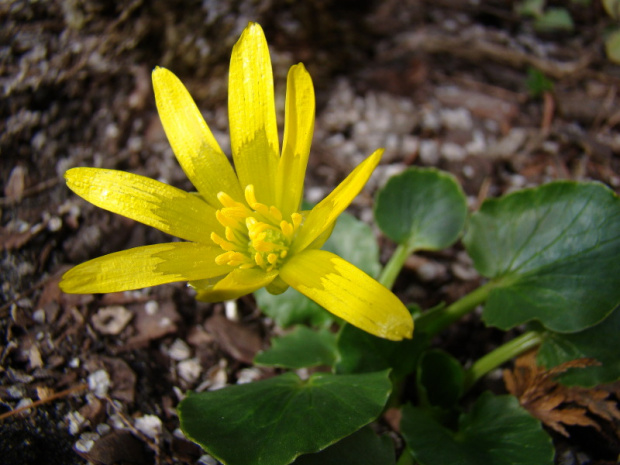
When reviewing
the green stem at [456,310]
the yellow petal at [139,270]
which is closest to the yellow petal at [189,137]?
the yellow petal at [139,270]

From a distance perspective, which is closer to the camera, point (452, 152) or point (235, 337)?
point (235, 337)

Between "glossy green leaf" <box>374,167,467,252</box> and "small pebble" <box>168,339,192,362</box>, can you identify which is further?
"glossy green leaf" <box>374,167,467,252</box>

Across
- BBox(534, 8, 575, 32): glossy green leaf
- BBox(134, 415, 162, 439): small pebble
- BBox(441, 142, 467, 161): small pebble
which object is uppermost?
BBox(534, 8, 575, 32): glossy green leaf

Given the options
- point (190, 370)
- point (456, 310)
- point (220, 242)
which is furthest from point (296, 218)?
point (190, 370)

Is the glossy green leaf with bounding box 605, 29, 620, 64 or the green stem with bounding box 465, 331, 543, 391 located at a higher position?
the glossy green leaf with bounding box 605, 29, 620, 64

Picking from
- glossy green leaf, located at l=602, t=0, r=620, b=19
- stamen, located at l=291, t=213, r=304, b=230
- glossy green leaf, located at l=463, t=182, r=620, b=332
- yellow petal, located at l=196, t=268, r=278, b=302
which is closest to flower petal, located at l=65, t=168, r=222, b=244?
yellow petal, located at l=196, t=268, r=278, b=302

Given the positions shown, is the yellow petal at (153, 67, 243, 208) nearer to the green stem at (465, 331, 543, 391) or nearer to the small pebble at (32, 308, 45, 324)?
the small pebble at (32, 308, 45, 324)

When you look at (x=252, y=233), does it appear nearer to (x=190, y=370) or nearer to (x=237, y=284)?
(x=237, y=284)
